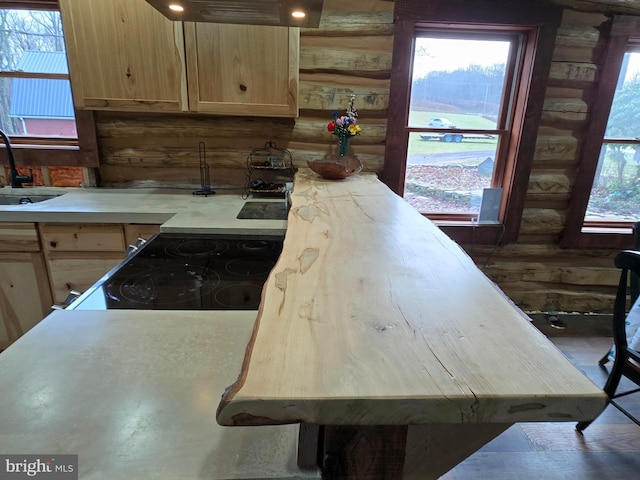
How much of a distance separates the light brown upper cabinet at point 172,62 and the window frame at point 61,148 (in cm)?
38

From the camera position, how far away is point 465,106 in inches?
106

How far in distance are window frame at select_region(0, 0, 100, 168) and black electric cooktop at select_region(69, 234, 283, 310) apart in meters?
1.23

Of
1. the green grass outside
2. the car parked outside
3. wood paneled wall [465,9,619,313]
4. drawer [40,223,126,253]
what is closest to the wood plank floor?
wood paneled wall [465,9,619,313]

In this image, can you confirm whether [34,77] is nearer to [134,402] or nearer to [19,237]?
[19,237]

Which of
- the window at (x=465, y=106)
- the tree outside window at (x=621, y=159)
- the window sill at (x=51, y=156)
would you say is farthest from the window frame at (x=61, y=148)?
the tree outside window at (x=621, y=159)

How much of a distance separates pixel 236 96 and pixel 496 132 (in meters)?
1.90

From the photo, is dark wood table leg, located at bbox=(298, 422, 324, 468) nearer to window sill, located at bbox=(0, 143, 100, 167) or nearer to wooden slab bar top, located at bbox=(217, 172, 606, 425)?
wooden slab bar top, located at bbox=(217, 172, 606, 425)

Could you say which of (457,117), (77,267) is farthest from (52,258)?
(457,117)

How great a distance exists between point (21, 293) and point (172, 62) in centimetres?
162

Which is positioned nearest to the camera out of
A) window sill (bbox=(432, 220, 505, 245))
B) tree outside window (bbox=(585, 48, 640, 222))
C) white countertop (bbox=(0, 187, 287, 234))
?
white countertop (bbox=(0, 187, 287, 234))

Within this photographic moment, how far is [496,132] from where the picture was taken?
2.71 metres

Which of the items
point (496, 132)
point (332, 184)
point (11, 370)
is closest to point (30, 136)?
point (332, 184)

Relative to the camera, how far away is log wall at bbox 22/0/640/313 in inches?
95.9

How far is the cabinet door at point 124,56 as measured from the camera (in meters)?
2.00
